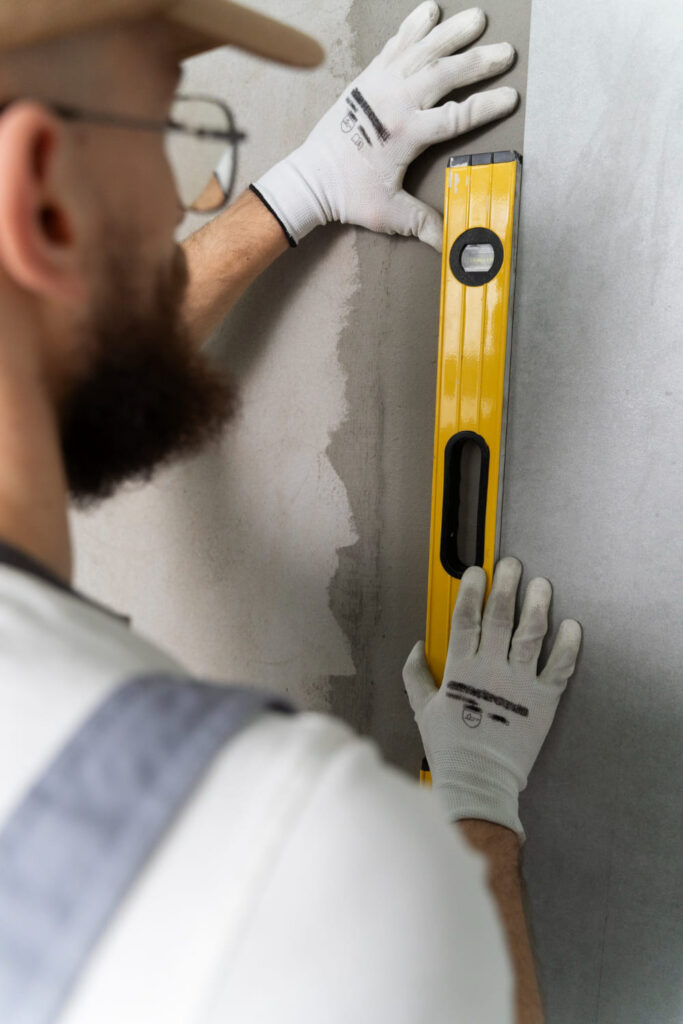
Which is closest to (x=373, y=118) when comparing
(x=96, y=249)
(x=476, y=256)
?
(x=476, y=256)

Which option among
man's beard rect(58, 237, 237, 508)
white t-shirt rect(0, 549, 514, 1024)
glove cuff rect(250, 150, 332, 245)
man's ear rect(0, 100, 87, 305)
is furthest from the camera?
glove cuff rect(250, 150, 332, 245)

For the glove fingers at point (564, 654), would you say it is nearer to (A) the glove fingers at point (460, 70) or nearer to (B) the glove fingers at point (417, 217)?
(B) the glove fingers at point (417, 217)

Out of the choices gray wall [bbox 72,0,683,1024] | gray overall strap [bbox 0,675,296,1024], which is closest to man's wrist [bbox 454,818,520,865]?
gray wall [bbox 72,0,683,1024]

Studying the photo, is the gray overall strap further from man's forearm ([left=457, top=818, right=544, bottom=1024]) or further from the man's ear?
man's forearm ([left=457, top=818, right=544, bottom=1024])

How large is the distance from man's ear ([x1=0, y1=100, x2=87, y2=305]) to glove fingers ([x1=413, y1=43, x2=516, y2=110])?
73 centimetres

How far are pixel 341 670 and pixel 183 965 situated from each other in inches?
41.8

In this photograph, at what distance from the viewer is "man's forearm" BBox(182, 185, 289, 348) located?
1290mm

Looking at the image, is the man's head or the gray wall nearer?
the man's head

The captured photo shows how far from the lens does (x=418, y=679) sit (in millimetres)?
1292

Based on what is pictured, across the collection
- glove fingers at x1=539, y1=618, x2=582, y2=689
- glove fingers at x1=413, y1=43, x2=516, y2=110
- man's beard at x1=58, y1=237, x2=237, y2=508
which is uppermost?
glove fingers at x1=413, y1=43, x2=516, y2=110

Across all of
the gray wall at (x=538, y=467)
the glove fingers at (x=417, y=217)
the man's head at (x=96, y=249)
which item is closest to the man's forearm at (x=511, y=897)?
the gray wall at (x=538, y=467)

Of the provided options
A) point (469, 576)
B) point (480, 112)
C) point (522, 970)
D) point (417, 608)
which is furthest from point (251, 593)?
point (480, 112)

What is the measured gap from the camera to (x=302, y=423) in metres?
1.40

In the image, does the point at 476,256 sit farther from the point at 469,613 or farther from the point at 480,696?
the point at 480,696
